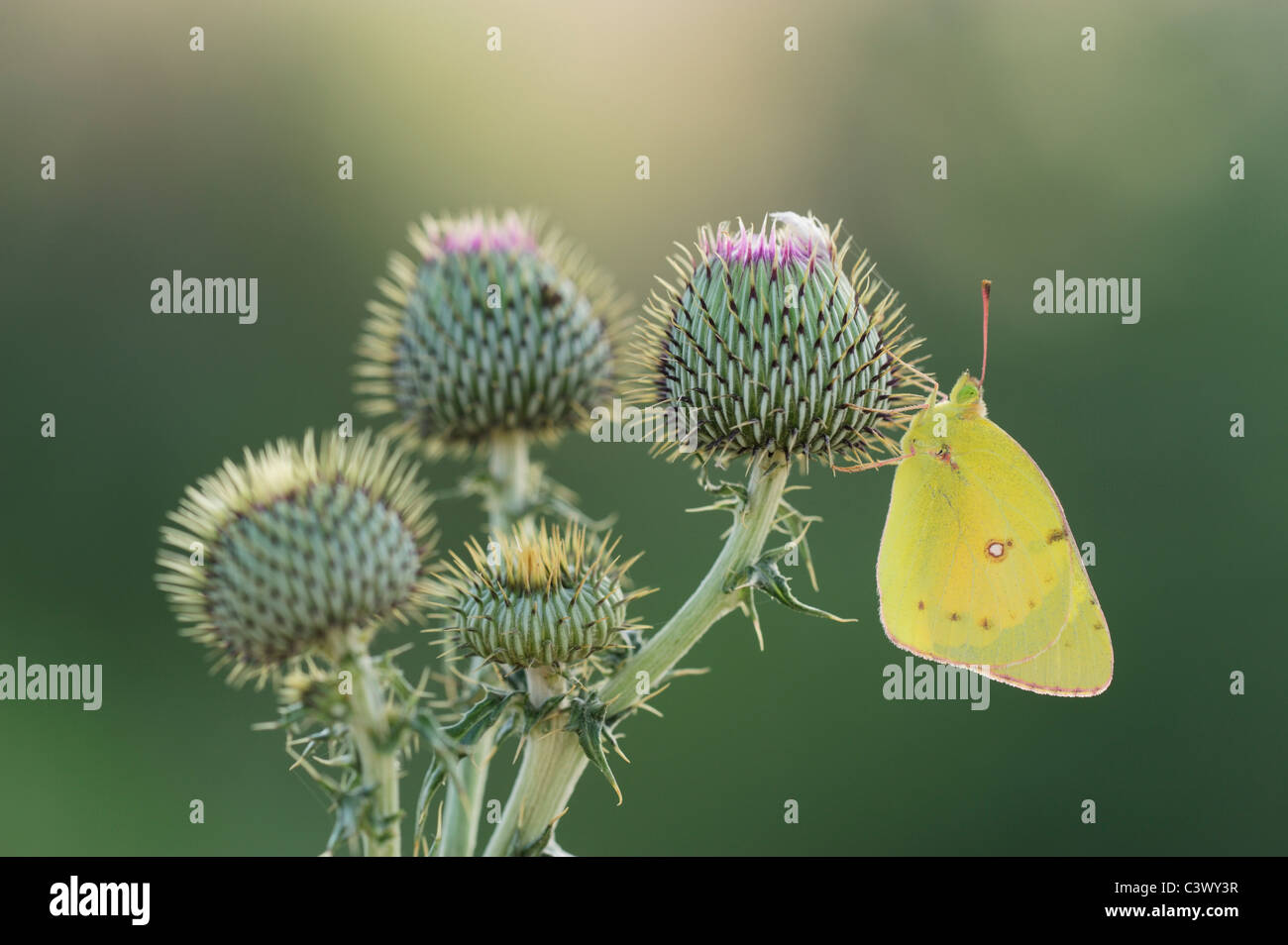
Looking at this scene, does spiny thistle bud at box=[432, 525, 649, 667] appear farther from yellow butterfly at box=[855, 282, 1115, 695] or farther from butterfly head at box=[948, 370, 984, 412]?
butterfly head at box=[948, 370, 984, 412]

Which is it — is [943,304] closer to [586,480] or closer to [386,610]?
[586,480]

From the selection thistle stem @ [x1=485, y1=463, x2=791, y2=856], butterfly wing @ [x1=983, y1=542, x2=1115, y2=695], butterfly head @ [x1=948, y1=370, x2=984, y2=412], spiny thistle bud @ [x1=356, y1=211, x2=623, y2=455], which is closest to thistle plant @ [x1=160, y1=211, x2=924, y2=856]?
thistle stem @ [x1=485, y1=463, x2=791, y2=856]

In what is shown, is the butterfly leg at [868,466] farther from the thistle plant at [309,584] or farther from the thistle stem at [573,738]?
the thistle plant at [309,584]

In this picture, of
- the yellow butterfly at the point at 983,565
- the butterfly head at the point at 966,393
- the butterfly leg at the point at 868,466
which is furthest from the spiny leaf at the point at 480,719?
the butterfly head at the point at 966,393

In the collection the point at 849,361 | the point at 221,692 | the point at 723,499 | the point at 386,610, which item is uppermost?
the point at 849,361

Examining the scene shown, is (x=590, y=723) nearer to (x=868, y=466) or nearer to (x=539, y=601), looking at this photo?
(x=539, y=601)

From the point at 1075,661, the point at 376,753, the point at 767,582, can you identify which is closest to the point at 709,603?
the point at 767,582
